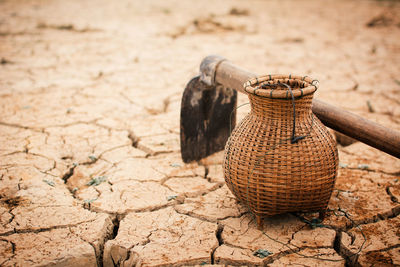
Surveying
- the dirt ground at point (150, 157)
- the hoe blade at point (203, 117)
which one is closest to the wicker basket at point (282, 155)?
the dirt ground at point (150, 157)

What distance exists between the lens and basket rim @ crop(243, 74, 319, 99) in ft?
5.59

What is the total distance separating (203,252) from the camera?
71.7 inches

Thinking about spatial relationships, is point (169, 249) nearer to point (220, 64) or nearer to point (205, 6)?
point (220, 64)

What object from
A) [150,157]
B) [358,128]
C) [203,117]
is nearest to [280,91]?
[358,128]

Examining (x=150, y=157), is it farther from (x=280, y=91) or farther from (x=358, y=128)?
(x=358, y=128)

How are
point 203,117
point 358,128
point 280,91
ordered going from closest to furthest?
1. point 280,91
2. point 358,128
3. point 203,117

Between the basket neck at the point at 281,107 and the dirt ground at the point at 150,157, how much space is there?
2.02ft

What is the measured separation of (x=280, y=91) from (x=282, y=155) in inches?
12.0

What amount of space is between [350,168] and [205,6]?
6.71 meters

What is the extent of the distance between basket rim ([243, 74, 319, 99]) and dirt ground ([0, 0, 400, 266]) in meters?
0.74

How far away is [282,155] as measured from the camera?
1754 millimetres

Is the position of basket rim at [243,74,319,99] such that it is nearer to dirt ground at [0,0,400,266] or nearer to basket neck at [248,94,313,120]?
basket neck at [248,94,313,120]

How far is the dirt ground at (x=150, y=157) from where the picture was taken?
186cm

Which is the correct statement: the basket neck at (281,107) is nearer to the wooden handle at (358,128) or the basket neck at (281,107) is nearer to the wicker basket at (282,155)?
the wicker basket at (282,155)
